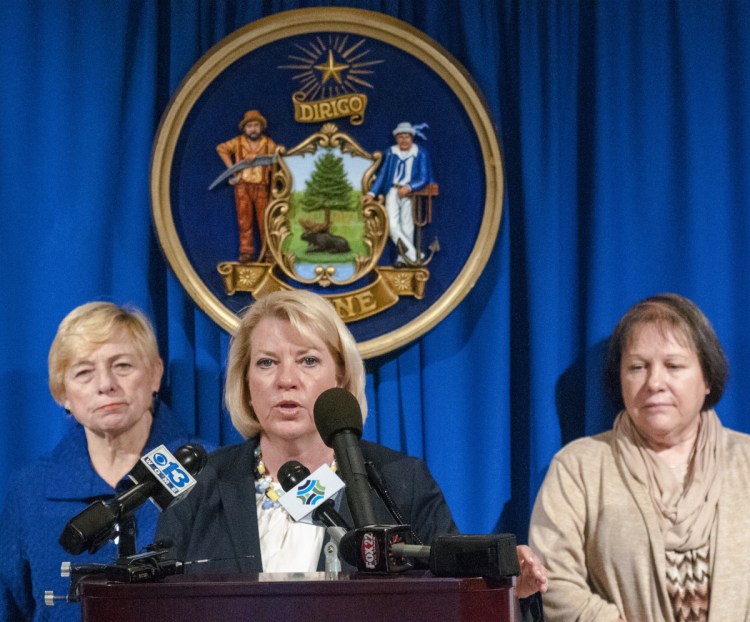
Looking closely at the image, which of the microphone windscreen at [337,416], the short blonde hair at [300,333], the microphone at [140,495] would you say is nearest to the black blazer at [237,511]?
the short blonde hair at [300,333]

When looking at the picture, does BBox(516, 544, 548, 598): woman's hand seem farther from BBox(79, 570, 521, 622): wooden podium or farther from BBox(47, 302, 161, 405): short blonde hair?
BBox(47, 302, 161, 405): short blonde hair

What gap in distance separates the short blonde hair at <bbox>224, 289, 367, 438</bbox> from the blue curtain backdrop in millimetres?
592

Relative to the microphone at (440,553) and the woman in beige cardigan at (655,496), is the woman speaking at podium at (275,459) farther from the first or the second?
the microphone at (440,553)

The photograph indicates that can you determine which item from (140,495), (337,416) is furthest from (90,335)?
(337,416)

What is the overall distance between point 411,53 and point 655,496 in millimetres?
1432

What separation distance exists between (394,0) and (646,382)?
4.36 feet

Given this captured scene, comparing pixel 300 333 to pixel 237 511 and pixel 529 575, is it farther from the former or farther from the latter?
pixel 529 575

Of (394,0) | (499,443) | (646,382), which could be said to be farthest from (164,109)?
(646,382)

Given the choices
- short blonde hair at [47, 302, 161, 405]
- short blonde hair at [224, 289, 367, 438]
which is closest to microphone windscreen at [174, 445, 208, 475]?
short blonde hair at [224, 289, 367, 438]

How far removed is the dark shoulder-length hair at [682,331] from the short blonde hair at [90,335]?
1323mm

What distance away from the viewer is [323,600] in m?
1.25

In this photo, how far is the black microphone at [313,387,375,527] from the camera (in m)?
1.35

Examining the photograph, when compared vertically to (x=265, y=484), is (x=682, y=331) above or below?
above

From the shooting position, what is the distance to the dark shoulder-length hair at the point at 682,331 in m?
Result: 2.97
